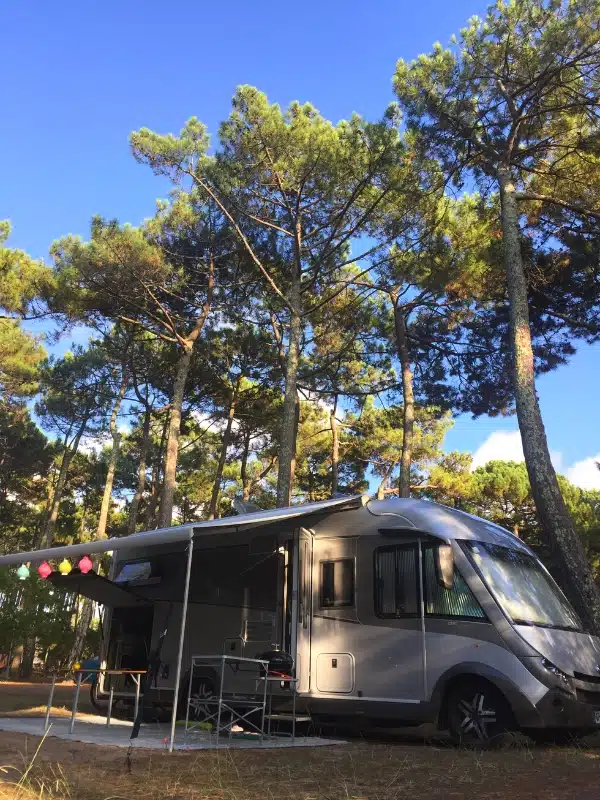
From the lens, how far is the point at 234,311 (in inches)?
660

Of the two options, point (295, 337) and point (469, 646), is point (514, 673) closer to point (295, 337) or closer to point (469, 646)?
point (469, 646)

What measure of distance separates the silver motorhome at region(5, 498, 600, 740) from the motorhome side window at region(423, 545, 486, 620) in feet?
0.04

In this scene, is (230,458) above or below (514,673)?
above

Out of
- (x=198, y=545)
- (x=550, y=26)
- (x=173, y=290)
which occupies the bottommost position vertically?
(x=198, y=545)

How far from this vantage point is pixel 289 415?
12.7 meters

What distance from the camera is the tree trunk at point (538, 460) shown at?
7379mm

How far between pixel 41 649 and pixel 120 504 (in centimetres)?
1021

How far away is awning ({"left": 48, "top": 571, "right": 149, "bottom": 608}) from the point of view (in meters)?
7.24

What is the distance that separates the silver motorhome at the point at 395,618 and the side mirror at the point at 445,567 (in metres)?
0.01

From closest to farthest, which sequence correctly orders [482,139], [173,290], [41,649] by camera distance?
[482,139] → [173,290] → [41,649]

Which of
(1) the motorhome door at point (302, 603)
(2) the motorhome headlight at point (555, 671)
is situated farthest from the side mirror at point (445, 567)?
(1) the motorhome door at point (302, 603)

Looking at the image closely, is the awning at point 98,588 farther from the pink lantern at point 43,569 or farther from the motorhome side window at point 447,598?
the motorhome side window at point 447,598

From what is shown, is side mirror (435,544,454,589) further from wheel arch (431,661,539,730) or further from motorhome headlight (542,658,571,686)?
motorhome headlight (542,658,571,686)

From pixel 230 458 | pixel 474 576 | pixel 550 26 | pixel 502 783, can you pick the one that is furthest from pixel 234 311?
pixel 502 783
